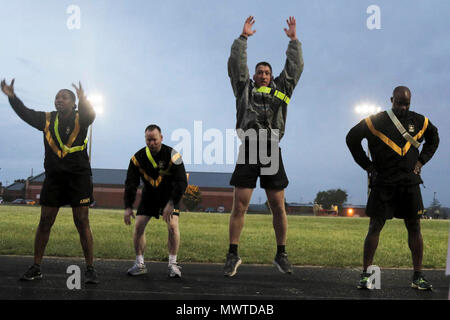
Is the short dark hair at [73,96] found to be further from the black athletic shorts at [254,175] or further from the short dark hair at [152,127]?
the black athletic shorts at [254,175]

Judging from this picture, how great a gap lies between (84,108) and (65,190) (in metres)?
0.99

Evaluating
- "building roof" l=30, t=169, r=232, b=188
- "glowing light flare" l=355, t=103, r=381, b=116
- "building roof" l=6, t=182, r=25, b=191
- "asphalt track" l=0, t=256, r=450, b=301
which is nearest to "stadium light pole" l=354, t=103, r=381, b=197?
"glowing light flare" l=355, t=103, r=381, b=116

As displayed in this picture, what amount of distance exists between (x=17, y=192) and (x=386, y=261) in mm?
86808

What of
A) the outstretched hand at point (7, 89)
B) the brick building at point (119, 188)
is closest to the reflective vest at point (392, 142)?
the outstretched hand at point (7, 89)

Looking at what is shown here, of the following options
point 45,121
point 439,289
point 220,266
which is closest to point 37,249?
point 45,121

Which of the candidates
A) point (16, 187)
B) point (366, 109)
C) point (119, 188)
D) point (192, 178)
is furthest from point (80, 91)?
point (16, 187)

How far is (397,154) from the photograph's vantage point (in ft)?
14.7

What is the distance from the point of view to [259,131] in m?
4.73

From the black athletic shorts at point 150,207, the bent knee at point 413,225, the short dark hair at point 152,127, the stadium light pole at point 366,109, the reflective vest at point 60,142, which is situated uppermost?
the stadium light pole at point 366,109

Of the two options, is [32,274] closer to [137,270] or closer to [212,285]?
[137,270]

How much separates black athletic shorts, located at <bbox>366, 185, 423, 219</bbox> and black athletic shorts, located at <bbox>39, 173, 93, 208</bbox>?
10.7 feet

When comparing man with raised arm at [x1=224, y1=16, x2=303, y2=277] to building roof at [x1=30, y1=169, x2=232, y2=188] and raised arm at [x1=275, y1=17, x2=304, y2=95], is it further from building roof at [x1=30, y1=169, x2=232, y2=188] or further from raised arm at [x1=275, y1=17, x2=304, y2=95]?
building roof at [x1=30, y1=169, x2=232, y2=188]

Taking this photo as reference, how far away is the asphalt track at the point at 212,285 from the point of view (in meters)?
3.92
